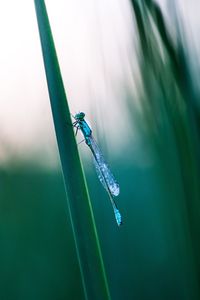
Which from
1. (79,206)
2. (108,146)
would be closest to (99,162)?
(108,146)

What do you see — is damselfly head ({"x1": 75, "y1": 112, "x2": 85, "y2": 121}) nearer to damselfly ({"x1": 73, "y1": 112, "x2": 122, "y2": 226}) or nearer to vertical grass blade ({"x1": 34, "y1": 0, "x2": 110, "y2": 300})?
damselfly ({"x1": 73, "y1": 112, "x2": 122, "y2": 226})

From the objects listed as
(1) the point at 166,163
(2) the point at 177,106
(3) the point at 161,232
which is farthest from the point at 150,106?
(3) the point at 161,232

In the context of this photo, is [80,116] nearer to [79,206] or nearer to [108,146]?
[108,146]

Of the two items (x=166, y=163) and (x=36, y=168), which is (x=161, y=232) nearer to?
(x=166, y=163)

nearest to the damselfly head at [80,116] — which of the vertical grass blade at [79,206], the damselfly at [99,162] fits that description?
the damselfly at [99,162]

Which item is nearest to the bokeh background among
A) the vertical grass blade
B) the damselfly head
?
the damselfly head

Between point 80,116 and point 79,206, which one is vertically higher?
point 80,116

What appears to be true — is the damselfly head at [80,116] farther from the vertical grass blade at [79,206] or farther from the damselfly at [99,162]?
the vertical grass blade at [79,206]
